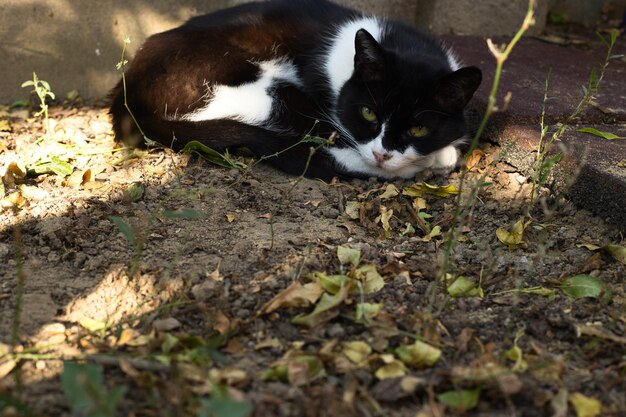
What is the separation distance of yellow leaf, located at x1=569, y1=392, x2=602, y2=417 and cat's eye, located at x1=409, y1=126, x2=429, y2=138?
152 cm

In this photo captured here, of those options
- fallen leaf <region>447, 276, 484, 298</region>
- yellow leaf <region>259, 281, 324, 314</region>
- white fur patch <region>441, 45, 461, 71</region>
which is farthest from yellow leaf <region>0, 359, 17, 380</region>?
white fur patch <region>441, 45, 461, 71</region>

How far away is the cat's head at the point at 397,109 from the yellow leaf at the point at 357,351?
128 cm

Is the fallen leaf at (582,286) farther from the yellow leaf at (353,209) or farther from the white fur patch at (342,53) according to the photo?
the white fur patch at (342,53)

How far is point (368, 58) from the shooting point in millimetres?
2885

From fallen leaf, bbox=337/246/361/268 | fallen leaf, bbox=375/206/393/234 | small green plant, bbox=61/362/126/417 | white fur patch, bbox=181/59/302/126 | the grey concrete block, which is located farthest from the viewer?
the grey concrete block

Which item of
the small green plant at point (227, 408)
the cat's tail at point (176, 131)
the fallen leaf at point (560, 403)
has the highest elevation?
the small green plant at point (227, 408)

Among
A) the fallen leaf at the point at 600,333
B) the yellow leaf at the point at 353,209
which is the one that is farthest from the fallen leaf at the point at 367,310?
the yellow leaf at the point at 353,209

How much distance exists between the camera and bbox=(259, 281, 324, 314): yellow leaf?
74.9 inches

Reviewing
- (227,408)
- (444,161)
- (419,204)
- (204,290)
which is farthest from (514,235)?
(227,408)

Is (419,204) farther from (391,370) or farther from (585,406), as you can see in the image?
(585,406)

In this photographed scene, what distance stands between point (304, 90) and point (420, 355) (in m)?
1.84

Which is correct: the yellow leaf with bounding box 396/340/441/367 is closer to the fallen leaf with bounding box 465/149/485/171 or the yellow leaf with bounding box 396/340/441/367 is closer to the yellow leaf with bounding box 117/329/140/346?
the yellow leaf with bounding box 117/329/140/346

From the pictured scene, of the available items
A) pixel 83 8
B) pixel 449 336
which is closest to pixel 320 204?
pixel 449 336

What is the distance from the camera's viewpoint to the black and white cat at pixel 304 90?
289cm
